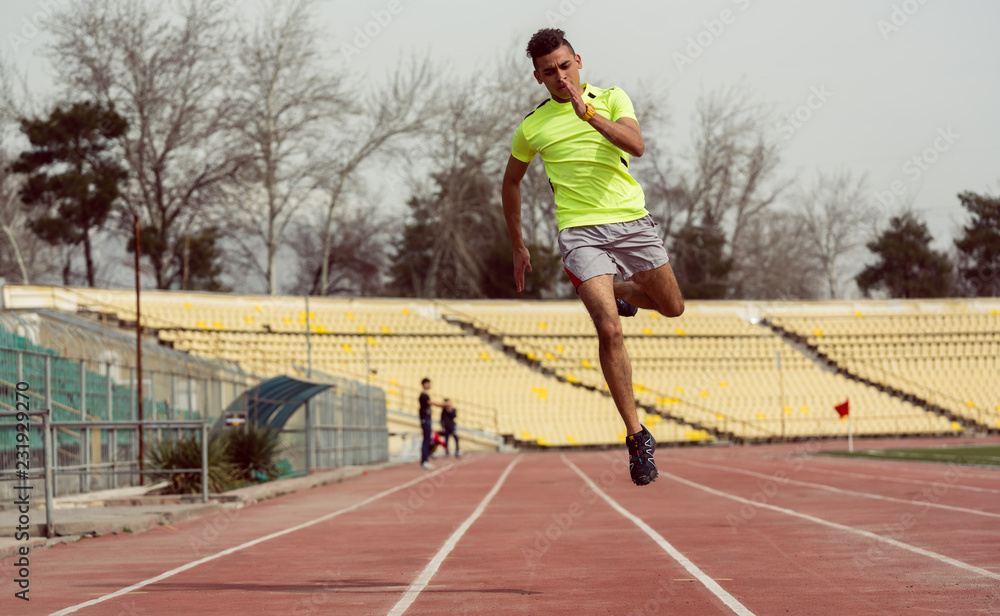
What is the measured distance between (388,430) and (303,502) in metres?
23.5

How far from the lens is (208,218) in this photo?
185 ft

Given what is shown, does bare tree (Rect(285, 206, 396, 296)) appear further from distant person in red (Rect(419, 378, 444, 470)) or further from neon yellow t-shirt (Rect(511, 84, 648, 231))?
neon yellow t-shirt (Rect(511, 84, 648, 231))

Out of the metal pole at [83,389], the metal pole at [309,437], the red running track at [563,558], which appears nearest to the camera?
the red running track at [563,558]

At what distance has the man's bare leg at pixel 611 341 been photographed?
616 centimetres

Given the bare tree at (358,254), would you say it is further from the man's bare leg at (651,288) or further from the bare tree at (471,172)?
the man's bare leg at (651,288)

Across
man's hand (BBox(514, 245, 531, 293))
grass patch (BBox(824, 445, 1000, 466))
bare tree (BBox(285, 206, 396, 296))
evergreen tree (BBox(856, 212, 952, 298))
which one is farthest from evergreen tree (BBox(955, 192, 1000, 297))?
man's hand (BBox(514, 245, 531, 293))

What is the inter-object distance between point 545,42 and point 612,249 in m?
1.19

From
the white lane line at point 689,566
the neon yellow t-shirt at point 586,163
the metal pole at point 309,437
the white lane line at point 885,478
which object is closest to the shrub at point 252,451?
the metal pole at point 309,437

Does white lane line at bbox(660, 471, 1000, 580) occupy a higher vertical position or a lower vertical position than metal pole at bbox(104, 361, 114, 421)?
lower

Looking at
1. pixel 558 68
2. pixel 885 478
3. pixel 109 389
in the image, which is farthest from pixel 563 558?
pixel 885 478

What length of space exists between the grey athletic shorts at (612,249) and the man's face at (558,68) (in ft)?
2.56

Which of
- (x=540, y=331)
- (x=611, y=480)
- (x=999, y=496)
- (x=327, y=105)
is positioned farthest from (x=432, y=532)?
(x=327, y=105)

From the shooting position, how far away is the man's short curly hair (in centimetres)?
625

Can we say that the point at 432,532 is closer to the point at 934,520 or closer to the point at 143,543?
the point at 143,543
